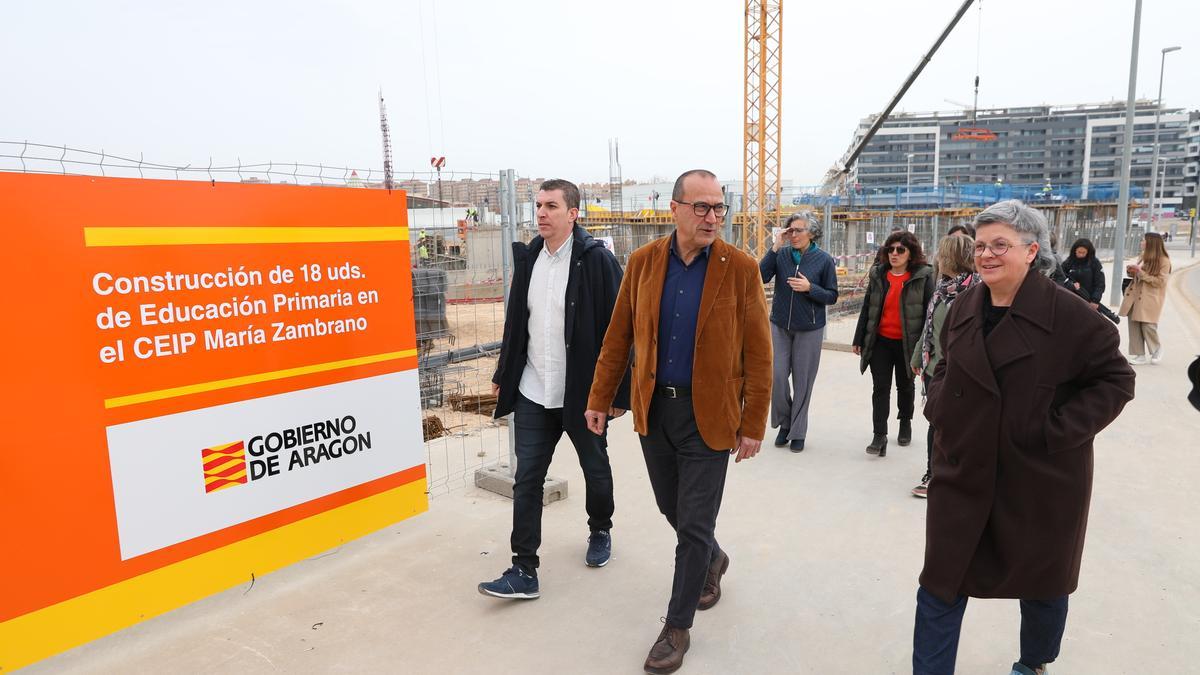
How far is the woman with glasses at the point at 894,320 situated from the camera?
5.01 metres

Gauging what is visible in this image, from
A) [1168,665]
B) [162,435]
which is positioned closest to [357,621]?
[162,435]

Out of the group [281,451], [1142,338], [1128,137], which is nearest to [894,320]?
[281,451]

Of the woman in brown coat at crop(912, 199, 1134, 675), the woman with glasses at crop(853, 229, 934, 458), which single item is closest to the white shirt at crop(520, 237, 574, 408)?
the woman in brown coat at crop(912, 199, 1134, 675)

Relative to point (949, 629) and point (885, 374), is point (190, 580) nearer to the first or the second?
point (949, 629)

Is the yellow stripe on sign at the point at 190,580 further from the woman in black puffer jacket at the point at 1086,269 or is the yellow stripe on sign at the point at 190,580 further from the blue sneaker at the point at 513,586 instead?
the woman in black puffer jacket at the point at 1086,269

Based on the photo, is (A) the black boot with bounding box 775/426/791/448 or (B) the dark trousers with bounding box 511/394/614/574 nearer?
(B) the dark trousers with bounding box 511/394/614/574

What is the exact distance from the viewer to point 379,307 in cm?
402

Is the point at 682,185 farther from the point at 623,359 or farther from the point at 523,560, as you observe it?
the point at 523,560

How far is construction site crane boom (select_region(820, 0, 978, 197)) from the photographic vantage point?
3538 centimetres

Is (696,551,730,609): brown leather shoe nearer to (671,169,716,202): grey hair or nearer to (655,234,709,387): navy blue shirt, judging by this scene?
(655,234,709,387): navy blue shirt

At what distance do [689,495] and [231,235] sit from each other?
2.32 m

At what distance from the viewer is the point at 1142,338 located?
8742 mm

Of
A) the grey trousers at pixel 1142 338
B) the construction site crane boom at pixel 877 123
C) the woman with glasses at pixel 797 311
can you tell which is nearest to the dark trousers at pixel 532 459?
the woman with glasses at pixel 797 311

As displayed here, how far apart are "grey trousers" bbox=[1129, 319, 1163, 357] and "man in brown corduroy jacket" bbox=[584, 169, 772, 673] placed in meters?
8.14
